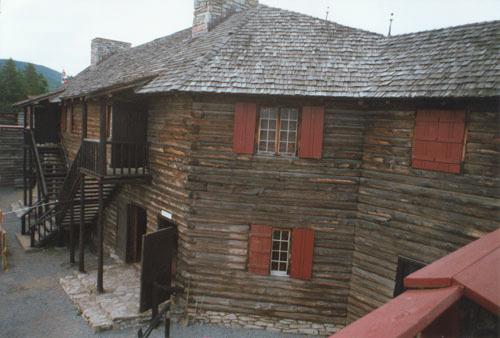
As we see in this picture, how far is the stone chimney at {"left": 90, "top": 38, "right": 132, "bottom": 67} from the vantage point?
1063 inches

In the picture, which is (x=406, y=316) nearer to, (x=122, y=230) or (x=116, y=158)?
(x=116, y=158)

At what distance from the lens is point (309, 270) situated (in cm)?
1171

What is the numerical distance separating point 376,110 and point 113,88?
804 cm

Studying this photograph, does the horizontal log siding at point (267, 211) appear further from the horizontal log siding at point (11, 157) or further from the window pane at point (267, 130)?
the horizontal log siding at point (11, 157)

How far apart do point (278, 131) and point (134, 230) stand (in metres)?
8.15

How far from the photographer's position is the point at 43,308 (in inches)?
496

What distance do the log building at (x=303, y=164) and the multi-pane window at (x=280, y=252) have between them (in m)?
0.03

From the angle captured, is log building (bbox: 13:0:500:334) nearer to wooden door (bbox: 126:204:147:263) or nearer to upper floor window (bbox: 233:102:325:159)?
upper floor window (bbox: 233:102:325:159)

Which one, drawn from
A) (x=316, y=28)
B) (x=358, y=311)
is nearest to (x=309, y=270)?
(x=358, y=311)

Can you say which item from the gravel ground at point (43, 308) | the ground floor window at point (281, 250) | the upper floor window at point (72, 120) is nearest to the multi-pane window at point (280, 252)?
the ground floor window at point (281, 250)

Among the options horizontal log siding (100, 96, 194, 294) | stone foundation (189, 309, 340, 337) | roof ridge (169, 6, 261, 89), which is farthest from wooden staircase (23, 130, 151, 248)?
stone foundation (189, 309, 340, 337)

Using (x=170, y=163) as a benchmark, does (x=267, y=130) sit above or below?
above

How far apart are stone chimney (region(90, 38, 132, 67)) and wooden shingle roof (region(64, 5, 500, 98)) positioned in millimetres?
14622

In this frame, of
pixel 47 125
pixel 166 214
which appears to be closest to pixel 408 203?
pixel 166 214
